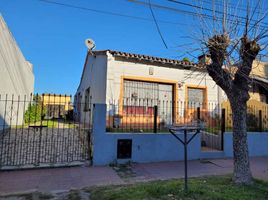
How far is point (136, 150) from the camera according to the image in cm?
739

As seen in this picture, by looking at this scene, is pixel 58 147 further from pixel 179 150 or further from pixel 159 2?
Answer: pixel 159 2

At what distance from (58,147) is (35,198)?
12.9 feet

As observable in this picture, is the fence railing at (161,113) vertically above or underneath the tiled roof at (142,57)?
underneath

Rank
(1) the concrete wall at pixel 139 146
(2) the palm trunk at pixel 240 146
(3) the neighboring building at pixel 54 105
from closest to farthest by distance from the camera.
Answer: (2) the palm trunk at pixel 240 146, (1) the concrete wall at pixel 139 146, (3) the neighboring building at pixel 54 105

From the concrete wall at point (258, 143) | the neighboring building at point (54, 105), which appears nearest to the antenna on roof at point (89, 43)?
the neighboring building at point (54, 105)

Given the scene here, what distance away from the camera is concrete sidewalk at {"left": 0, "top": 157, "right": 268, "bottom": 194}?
4973 millimetres

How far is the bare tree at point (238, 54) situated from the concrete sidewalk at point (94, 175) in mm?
1672

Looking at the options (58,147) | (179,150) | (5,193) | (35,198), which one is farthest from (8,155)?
(179,150)

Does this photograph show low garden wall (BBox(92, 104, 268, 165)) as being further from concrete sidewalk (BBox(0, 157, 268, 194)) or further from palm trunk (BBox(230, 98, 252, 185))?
palm trunk (BBox(230, 98, 252, 185))

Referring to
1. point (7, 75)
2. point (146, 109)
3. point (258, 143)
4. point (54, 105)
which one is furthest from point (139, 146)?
point (7, 75)

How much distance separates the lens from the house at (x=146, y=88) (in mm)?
11156

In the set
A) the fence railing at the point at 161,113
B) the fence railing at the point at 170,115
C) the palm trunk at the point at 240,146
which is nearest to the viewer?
the palm trunk at the point at 240,146

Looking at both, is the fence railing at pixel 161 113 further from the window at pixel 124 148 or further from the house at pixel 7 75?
the house at pixel 7 75

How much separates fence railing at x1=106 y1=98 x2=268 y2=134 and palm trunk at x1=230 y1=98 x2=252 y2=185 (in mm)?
3542
